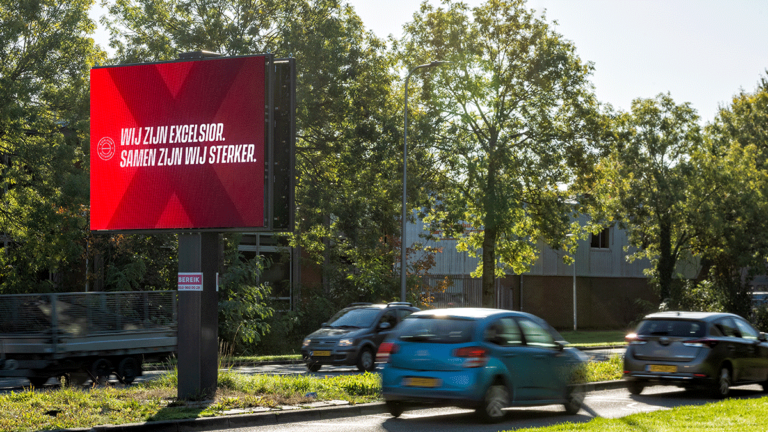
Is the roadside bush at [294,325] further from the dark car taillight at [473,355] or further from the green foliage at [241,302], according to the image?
the dark car taillight at [473,355]

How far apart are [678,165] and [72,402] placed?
36.2 m

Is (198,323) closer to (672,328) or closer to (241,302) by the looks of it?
(672,328)

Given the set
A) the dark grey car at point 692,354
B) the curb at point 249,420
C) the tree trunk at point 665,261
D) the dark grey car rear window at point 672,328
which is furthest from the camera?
the tree trunk at point 665,261

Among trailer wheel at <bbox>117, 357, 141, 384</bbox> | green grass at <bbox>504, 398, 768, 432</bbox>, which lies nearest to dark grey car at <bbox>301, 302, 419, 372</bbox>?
trailer wheel at <bbox>117, 357, 141, 384</bbox>

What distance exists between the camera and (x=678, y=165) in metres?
42.2

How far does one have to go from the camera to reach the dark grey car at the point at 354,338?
65.9 ft

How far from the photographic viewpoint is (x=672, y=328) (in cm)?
1529

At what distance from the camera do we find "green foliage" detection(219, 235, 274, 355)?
26.9 meters

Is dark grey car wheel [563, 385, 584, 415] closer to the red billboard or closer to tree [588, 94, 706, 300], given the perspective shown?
the red billboard

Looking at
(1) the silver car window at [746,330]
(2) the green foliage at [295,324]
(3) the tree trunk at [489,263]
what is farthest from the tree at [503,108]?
(1) the silver car window at [746,330]

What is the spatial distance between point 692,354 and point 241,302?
16.0 meters

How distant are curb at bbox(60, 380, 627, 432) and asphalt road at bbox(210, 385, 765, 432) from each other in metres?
0.20

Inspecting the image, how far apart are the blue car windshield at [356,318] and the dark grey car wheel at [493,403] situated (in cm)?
971

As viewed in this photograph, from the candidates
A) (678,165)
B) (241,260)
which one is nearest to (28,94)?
(241,260)
